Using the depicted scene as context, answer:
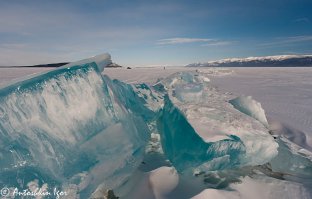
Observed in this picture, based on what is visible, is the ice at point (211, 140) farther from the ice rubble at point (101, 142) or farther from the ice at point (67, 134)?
the ice at point (67, 134)

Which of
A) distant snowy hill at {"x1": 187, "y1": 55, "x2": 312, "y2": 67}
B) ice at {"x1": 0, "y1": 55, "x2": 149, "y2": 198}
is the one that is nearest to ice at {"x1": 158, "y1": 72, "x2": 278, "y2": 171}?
ice at {"x1": 0, "y1": 55, "x2": 149, "y2": 198}

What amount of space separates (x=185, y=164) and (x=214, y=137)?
0.22m

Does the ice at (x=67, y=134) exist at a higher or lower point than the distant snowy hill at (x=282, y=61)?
higher

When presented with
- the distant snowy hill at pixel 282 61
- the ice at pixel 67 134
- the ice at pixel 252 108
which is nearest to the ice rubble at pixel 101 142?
the ice at pixel 67 134

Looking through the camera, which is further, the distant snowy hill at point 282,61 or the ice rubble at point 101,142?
the distant snowy hill at point 282,61

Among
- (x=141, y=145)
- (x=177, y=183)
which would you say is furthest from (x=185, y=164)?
(x=141, y=145)

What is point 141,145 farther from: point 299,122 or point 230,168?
point 299,122

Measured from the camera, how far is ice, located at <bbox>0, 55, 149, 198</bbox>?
3.69ft

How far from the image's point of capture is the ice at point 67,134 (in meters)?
1.12

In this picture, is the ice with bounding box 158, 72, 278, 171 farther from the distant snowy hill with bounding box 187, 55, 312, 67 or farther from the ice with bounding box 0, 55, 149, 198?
the distant snowy hill with bounding box 187, 55, 312, 67

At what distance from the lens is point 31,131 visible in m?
1.18

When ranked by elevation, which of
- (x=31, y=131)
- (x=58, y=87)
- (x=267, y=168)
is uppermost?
(x=58, y=87)

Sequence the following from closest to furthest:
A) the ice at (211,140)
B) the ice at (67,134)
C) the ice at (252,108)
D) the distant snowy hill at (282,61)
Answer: the ice at (67,134)
the ice at (211,140)
the ice at (252,108)
the distant snowy hill at (282,61)

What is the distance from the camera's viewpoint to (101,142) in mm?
1413
